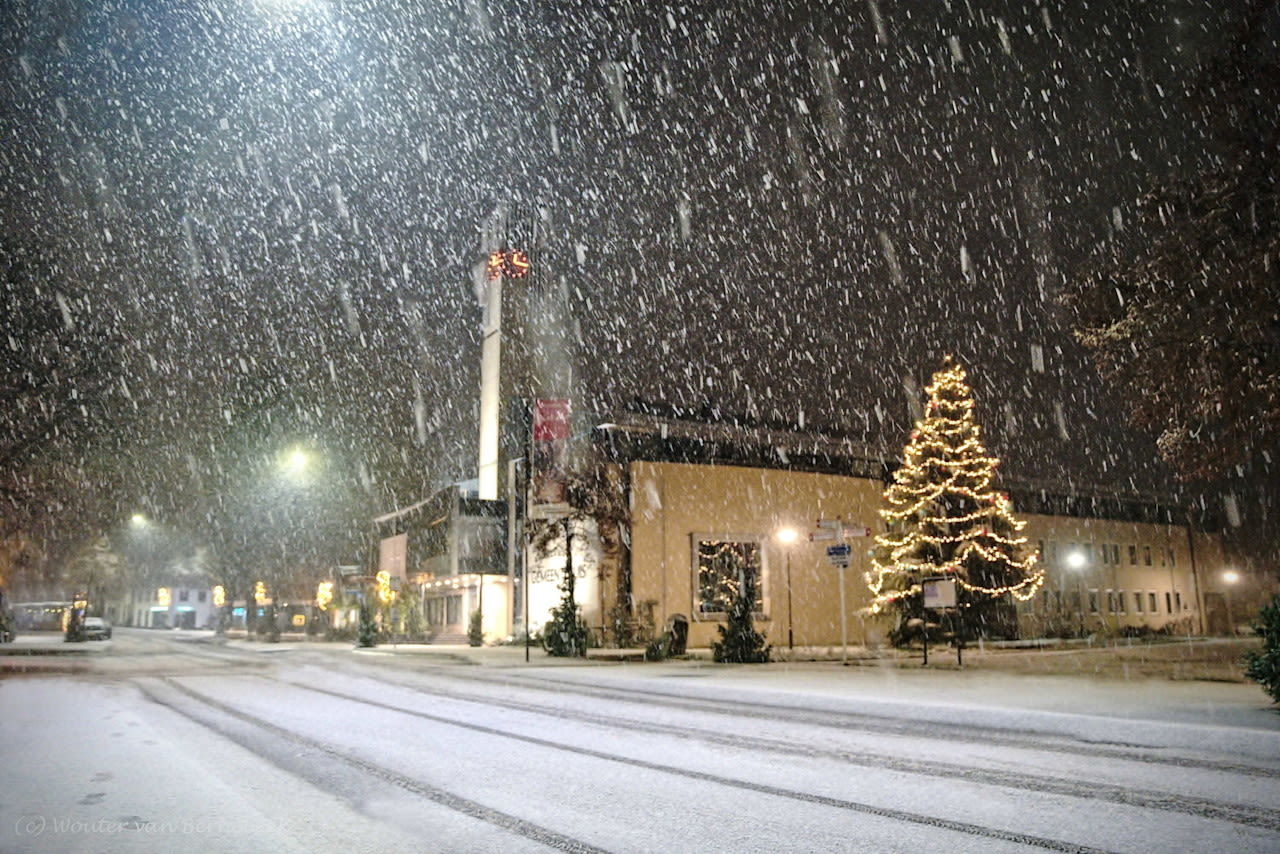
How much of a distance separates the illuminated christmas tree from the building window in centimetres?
590

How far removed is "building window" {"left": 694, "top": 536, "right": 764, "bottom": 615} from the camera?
36781 millimetres

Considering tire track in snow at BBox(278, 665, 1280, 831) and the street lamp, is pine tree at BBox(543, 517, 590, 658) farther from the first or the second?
tire track in snow at BBox(278, 665, 1280, 831)

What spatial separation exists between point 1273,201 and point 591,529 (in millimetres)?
26154

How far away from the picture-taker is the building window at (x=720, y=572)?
36.8 metres

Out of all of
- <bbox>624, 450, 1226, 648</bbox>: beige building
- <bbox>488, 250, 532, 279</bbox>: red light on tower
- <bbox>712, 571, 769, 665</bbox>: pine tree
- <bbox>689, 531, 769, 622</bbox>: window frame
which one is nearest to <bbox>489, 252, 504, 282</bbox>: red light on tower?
<bbox>488, 250, 532, 279</bbox>: red light on tower

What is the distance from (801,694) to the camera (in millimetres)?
14562

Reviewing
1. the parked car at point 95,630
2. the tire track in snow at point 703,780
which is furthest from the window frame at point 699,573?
the parked car at point 95,630

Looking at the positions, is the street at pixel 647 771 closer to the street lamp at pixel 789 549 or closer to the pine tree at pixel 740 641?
the pine tree at pixel 740 641

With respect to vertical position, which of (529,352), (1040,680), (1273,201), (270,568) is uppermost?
(529,352)

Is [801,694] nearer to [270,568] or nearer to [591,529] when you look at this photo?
[591,529]

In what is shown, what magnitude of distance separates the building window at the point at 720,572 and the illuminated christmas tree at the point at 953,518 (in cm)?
590

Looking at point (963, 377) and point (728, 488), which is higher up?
point (963, 377)

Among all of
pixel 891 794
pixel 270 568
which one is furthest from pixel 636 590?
pixel 891 794

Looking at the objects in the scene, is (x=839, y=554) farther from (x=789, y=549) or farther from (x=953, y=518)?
(x=789, y=549)
